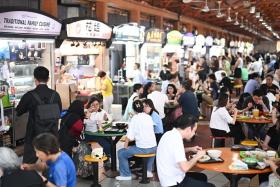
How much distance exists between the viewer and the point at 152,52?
54.4 ft

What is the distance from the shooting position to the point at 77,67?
40.9 feet

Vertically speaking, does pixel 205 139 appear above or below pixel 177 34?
below

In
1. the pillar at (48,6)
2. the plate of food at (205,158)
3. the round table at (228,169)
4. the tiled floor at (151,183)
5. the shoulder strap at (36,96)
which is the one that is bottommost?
the tiled floor at (151,183)

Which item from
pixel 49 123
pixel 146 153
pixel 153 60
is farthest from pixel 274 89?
pixel 153 60

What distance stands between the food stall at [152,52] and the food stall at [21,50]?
6330 millimetres

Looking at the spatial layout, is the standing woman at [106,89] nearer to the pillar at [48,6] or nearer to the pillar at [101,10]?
the pillar at [48,6]

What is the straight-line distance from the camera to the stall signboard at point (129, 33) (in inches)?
501

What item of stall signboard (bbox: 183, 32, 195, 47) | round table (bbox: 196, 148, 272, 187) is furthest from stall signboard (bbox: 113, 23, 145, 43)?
round table (bbox: 196, 148, 272, 187)

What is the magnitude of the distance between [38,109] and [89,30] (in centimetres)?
584

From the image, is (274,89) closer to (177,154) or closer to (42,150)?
(177,154)

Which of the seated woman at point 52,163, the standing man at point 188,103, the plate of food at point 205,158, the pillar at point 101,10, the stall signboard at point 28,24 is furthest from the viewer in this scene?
the pillar at point 101,10

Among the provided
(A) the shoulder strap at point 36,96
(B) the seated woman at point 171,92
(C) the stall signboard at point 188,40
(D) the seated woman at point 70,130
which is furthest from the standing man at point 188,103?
(C) the stall signboard at point 188,40

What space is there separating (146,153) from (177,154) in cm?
207

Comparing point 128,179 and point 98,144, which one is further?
point 98,144
